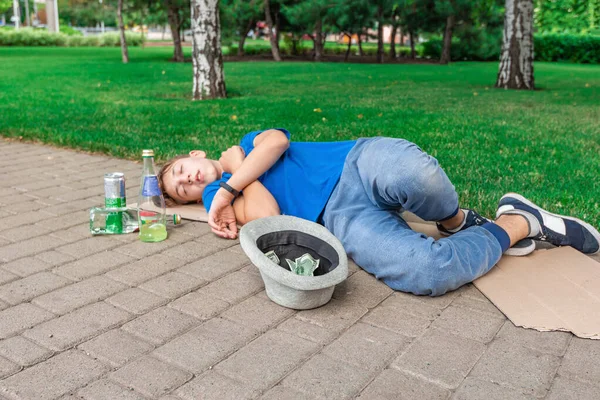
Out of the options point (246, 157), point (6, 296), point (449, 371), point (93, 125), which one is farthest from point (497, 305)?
point (93, 125)

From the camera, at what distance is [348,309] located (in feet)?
8.75

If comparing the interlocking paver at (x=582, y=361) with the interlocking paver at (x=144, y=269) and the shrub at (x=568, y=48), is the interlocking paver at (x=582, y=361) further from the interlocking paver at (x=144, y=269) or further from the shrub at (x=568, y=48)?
the shrub at (x=568, y=48)

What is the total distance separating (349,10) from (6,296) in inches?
999

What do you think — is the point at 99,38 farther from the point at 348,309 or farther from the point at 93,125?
the point at 348,309

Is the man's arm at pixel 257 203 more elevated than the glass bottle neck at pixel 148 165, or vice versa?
the glass bottle neck at pixel 148 165

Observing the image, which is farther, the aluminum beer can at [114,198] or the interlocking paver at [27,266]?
the aluminum beer can at [114,198]

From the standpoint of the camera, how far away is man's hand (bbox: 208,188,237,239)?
333 cm

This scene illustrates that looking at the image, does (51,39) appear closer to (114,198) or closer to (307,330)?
(114,198)

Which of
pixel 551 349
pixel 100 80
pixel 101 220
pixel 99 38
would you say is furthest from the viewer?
pixel 99 38

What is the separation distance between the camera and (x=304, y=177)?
3.37 meters

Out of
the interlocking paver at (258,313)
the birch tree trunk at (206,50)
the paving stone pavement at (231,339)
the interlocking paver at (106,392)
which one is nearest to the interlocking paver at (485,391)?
the paving stone pavement at (231,339)

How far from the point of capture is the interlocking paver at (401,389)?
2006 mm

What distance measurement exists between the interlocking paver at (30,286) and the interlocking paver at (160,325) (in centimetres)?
58

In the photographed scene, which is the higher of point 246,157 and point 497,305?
point 246,157
